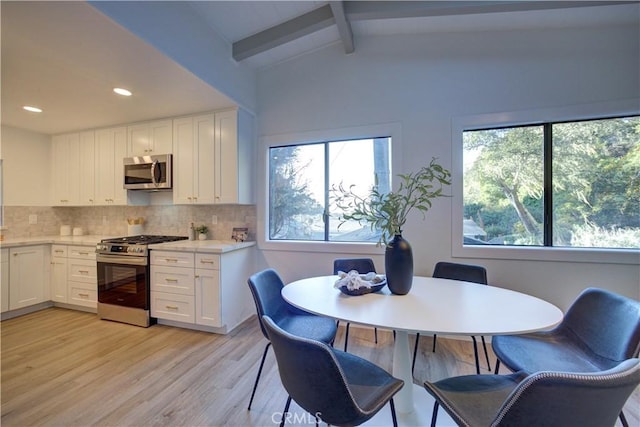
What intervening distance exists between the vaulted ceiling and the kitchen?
9cm

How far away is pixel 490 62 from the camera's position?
101 inches

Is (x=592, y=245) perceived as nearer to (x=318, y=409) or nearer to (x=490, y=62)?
(x=490, y=62)

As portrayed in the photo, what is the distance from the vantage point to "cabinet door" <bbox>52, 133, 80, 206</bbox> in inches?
148

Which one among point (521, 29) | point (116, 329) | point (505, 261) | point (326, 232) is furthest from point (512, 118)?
point (116, 329)

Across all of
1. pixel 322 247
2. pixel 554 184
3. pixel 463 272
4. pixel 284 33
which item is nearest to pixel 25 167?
pixel 284 33

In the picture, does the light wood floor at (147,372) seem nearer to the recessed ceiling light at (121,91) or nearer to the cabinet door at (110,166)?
the cabinet door at (110,166)

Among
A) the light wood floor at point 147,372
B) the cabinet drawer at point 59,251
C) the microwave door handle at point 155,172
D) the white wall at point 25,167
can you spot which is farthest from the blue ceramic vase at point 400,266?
the white wall at point 25,167

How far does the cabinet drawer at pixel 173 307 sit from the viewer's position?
2.77m

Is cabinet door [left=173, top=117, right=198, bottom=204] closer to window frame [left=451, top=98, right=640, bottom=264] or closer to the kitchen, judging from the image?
the kitchen

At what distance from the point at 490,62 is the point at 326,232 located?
240cm

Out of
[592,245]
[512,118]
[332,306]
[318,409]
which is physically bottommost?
[318,409]

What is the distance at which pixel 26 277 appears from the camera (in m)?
3.23

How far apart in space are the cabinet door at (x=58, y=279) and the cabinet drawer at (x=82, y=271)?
10 cm

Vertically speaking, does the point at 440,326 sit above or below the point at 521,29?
below
